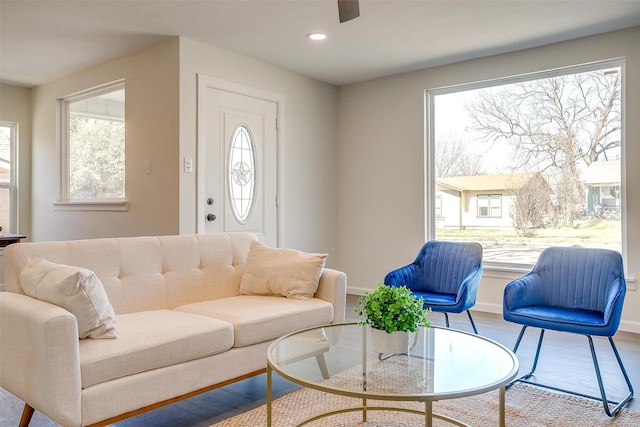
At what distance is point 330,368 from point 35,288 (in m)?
1.26

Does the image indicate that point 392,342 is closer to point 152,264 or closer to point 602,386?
point 602,386

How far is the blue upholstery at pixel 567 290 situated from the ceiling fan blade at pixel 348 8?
177 cm

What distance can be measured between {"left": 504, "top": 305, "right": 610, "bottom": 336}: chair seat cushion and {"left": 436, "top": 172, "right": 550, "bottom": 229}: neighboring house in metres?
1.71

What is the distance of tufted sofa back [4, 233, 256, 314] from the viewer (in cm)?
236

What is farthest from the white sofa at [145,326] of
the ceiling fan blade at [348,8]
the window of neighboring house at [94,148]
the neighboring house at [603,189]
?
the neighboring house at [603,189]

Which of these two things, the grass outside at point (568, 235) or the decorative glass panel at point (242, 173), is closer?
the grass outside at point (568, 235)

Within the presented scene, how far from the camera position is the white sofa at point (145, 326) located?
1.77m

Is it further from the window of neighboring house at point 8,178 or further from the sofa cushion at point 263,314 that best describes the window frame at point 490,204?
the window of neighboring house at point 8,178

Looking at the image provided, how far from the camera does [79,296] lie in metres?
1.92

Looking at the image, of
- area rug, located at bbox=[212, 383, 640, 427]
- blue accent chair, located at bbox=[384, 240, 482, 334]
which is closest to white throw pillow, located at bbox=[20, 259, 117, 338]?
area rug, located at bbox=[212, 383, 640, 427]

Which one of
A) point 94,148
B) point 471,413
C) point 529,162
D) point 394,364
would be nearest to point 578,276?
point 471,413

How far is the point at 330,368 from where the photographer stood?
1950 millimetres

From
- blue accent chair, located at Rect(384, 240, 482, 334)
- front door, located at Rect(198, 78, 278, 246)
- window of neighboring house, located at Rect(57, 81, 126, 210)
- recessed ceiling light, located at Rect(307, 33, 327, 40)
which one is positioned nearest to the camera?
blue accent chair, located at Rect(384, 240, 482, 334)

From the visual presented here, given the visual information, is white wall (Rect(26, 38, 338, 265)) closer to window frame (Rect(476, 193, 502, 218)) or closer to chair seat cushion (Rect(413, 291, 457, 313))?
window frame (Rect(476, 193, 502, 218))
